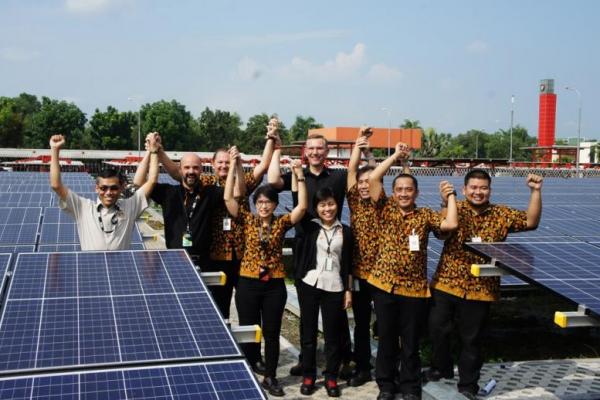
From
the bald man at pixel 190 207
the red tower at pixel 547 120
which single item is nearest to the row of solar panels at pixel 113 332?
the bald man at pixel 190 207

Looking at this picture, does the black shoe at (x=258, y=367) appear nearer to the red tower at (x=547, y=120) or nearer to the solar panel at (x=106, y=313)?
the solar panel at (x=106, y=313)

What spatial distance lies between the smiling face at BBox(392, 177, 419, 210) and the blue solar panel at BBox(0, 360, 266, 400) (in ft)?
8.87

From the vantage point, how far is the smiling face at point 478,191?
545 centimetres

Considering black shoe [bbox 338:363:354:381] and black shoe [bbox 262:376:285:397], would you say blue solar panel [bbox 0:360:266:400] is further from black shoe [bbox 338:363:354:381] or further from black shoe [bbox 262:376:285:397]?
black shoe [bbox 338:363:354:381]

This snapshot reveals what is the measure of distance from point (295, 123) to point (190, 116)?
20332 millimetres

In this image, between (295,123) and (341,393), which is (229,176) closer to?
(341,393)

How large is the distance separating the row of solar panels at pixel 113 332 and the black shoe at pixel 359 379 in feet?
7.74

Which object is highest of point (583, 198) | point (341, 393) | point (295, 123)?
point (295, 123)

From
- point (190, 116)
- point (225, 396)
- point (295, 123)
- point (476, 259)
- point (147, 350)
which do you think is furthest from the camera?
point (295, 123)

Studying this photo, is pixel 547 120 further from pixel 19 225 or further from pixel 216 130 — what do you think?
pixel 19 225

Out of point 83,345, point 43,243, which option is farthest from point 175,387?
point 43,243

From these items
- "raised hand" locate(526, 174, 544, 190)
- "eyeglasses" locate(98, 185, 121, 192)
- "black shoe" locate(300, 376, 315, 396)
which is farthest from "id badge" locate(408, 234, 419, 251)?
"eyeglasses" locate(98, 185, 121, 192)

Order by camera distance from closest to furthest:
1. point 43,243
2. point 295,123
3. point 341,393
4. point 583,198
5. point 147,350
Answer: point 147,350 → point 341,393 → point 43,243 → point 583,198 → point 295,123

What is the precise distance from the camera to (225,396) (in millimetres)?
2809
